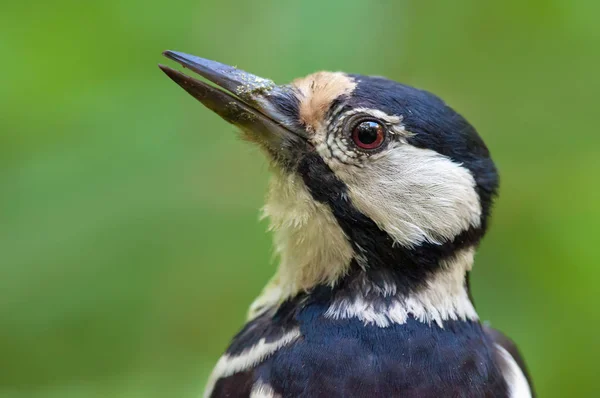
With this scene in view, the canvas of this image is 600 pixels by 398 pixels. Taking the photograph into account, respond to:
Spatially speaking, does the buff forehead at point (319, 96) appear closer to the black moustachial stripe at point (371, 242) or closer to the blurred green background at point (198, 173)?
the black moustachial stripe at point (371, 242)

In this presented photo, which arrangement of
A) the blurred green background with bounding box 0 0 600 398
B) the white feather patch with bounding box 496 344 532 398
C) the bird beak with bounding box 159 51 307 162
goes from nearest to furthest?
the bird beak with bounding box 159 51 307 162 < the white feather patch with bounding box 496 344 532 398 < the blurred green background with bounding box 0 0 600 398

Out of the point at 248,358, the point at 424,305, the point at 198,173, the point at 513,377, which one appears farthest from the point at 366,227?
the point at 198,173

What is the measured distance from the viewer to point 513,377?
90.1 inches

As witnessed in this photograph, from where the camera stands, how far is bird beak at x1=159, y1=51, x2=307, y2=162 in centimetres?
211

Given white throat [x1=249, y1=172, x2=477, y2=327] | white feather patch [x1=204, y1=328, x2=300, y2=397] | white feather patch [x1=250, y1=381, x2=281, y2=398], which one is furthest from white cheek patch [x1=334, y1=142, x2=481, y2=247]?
white feather patch [x1=250, y1=381, x2=281, y2=398]

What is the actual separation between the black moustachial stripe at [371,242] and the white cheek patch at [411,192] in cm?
2

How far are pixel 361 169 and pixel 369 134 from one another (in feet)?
0.33

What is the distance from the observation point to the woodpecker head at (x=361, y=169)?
2.08 metres

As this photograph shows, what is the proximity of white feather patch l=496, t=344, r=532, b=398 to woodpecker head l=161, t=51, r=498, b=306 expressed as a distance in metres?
0.41

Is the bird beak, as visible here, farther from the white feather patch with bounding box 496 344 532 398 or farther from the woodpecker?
the white feather patch with bounding box 496 344 532 398

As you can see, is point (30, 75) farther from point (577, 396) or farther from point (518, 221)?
point (577, 396)

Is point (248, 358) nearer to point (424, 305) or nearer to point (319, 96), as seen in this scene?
point (424, 305)

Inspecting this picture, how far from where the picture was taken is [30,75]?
2592 millimetres

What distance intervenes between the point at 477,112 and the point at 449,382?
1355 mm
